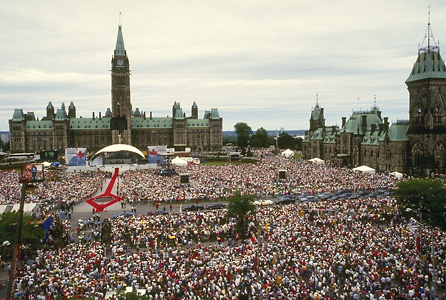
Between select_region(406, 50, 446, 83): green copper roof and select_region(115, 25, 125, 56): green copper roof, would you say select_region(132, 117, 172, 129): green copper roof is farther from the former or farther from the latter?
select_region(406, 50, 446, 83): green copper roof

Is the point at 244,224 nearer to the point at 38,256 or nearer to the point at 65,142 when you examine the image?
the point at 38,256

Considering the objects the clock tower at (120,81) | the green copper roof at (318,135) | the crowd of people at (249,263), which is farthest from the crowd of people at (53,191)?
the clock tower at (120,81)

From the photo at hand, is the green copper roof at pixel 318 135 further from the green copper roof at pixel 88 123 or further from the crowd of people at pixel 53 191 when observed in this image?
the green copper roof at pixel 88 123

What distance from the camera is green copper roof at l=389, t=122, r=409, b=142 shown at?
70.1 m

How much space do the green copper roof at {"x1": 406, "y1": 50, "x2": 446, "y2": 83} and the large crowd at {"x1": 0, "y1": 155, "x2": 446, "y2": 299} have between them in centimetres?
3810

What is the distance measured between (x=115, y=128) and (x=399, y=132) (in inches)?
3300

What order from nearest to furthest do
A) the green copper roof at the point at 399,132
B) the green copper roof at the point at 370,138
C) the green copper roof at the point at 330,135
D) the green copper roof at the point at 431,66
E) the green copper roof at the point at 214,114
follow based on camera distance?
the green copper roof at the point at 431,66 < the green copper roof at the point at 399,132 < the green copper roof at the point at 370,138 < the green copper roof at the point at 330,135 < the green copper roof at the point at 214,114

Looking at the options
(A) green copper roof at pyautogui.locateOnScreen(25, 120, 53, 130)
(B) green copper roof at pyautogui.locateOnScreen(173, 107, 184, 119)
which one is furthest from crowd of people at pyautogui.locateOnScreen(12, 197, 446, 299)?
(B) green copper roof at pyautogui.locateOnScreen(173, 107, 184, 119)

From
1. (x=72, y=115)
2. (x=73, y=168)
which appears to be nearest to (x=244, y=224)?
(x=73, y=168)

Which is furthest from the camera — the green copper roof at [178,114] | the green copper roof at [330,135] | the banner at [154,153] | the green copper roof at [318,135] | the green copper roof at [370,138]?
the green copper roof at [178,114]

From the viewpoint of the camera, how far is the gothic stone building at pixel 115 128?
12950 cm

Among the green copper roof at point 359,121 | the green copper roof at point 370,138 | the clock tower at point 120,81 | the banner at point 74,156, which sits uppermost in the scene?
the clock tower at point 120,81

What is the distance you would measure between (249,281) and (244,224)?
10.6 metres

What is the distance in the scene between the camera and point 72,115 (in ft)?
483
